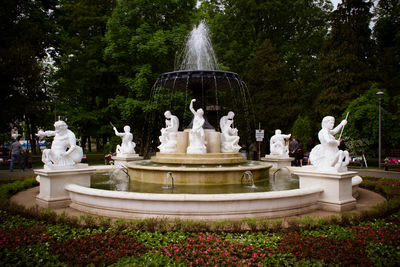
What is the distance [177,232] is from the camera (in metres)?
5.57

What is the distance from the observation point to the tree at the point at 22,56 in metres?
18.7

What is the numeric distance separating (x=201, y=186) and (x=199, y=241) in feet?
13.5

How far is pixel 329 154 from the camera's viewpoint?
26.4 ft

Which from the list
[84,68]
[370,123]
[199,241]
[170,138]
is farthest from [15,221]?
[370,123]

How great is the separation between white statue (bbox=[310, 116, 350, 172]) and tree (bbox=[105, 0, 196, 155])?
14855 millimetres

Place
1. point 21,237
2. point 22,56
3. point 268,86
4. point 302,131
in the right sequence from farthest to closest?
point 268,86, point 302,131, point 22,56, point 21,237

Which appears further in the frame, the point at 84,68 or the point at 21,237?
the point at 84,68

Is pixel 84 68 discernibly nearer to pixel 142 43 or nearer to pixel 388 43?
pixel 142 43

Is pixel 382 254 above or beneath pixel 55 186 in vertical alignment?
beneath

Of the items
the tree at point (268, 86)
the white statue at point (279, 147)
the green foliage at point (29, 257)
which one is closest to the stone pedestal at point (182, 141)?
the white statue at point (279, 147)

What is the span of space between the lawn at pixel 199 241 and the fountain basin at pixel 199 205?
22.0 inches

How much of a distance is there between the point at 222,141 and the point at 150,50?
450 inches

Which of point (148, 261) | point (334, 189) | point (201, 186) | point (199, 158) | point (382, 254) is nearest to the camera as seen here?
point (148, 261)

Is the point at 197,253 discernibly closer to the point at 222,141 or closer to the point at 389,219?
the point at 389,219
